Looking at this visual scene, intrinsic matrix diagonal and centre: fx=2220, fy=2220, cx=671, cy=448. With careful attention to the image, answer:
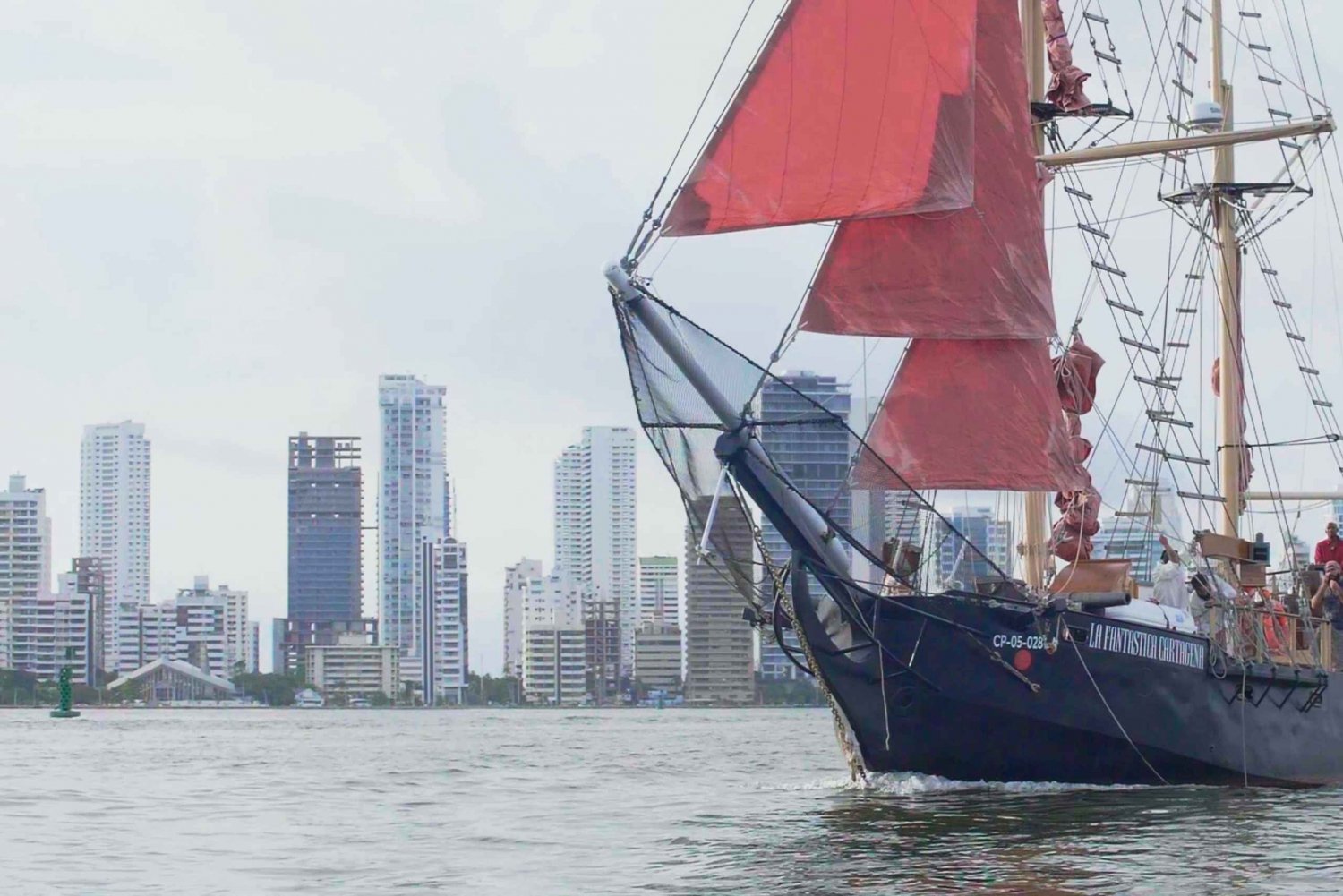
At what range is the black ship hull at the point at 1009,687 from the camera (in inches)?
1292

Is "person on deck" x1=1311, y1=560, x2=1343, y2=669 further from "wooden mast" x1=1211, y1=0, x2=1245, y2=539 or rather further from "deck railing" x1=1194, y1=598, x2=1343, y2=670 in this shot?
"wooden mast" x1=1211, y1=0, x2=1245, y2=539

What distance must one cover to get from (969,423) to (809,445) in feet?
9.44

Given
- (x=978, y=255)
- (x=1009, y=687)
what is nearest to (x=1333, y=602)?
(x=1009, y=687)

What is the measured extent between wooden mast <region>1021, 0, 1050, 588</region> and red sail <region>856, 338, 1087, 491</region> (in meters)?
1.99

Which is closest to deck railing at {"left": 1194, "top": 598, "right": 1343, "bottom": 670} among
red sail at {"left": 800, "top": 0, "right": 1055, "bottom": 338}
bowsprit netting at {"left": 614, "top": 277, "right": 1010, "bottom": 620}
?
bowsprit netting at {"left": 614, "top": 277, "right": 1010, "bottom": 620}

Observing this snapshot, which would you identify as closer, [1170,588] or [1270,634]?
[1170,588]

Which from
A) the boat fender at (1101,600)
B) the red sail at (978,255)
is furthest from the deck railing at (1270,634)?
the red sail at (978,255)

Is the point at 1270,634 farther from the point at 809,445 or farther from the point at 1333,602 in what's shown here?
the point at 809,445

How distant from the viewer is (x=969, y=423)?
3541cm

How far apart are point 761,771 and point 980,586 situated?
16965mm

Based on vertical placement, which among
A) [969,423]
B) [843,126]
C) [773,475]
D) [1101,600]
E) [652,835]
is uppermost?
[843,126]

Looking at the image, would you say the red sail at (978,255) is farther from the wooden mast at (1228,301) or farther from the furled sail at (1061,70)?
the wooden mast at (1228,301)

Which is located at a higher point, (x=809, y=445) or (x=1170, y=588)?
(x=809, y=445)

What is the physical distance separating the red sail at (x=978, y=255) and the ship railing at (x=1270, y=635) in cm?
557
